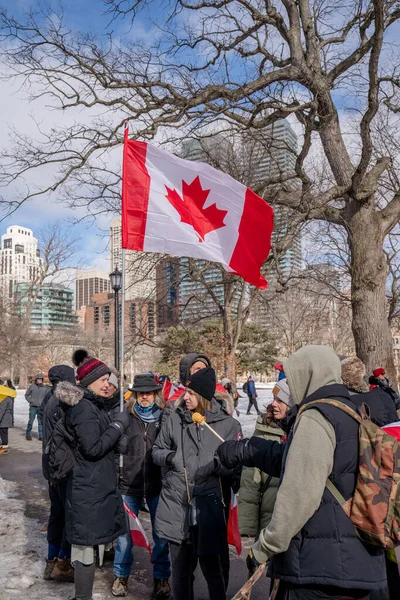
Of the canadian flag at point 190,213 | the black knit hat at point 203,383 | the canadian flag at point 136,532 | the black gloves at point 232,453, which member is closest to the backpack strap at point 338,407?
the black gloves at point 232,453

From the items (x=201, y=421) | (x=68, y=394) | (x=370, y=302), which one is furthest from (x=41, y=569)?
(x=370, y=302)

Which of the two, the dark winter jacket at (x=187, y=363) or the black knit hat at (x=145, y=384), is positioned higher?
the dark winter jacket at (x=187, y=363)

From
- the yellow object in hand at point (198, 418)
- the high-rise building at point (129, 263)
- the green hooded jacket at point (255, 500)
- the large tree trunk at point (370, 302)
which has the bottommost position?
the green hooded jacket at point (255, 500)

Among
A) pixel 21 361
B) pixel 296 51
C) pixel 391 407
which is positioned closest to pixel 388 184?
pixel 296 51

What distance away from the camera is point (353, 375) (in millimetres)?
4605

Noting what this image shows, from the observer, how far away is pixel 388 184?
17.5m

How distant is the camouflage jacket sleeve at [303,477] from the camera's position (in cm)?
234

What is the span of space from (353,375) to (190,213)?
9.00 ft

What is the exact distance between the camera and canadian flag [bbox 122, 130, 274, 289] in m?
5.91

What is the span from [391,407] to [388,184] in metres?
14.6

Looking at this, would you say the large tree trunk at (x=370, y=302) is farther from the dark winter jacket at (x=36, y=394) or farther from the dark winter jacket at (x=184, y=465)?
the dark winter jacket at (x=36, y=394)

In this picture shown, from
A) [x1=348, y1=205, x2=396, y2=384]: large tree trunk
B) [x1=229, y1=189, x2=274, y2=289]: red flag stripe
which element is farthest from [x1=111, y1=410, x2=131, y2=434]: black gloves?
[x1=348, y1=205, x2=396, y2=384]: large tree trunk

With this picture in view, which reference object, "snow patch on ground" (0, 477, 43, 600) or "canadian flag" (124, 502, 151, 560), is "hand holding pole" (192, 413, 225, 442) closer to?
"canadian flag" (124, 502, 151, 560)

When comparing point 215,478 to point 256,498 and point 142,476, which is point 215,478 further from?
point 142,476
